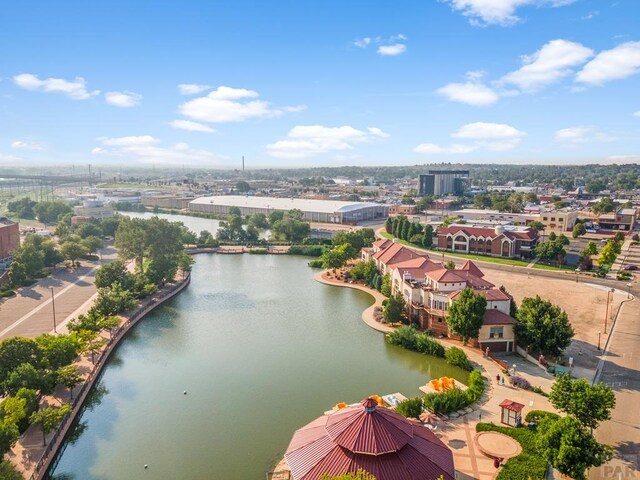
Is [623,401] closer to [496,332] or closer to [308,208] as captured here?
[496,332]

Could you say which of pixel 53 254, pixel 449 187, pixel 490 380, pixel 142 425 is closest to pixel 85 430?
pixel 142 425

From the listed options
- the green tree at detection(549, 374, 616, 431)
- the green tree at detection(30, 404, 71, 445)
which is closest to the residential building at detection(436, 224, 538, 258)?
the green tree at detection(549, 374, 616, 431)

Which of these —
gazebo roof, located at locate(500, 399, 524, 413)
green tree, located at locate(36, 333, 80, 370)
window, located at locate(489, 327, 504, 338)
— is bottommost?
gazebo roof, located at locate(500, 399, 524, 413)

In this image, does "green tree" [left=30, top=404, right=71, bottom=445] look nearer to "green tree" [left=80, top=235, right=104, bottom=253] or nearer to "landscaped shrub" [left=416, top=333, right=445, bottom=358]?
"landscaped shrub" [left=416, top=333, right=445, bottom=358]

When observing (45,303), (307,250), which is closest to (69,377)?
(45,303)

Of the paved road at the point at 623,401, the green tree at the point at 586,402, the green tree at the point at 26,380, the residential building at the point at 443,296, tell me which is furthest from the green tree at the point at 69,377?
the paved road at the point at 623,401

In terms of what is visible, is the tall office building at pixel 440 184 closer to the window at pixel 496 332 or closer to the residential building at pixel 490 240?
the residential building at pixel 490 240
